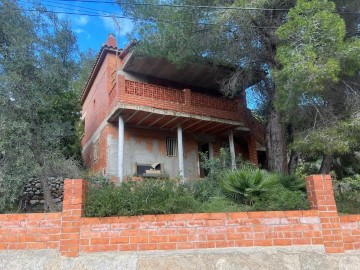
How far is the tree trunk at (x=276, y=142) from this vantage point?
971 cm

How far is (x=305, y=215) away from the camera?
202 inches

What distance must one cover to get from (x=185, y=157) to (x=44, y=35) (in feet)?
25.5

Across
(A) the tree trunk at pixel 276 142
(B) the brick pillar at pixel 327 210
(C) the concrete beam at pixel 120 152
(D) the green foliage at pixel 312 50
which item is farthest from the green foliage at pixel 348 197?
(C) the concrete beam at pixel 120 152

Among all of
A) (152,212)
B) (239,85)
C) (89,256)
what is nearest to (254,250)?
(152,212)

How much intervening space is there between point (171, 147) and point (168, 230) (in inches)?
357

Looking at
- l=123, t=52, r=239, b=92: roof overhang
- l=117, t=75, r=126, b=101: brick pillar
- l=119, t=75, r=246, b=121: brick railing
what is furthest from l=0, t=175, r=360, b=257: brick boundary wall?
l=123, t=52, r=239, b=92: roof overhang

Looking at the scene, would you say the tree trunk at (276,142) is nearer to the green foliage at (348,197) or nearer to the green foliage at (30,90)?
the green foliage at (348,197)

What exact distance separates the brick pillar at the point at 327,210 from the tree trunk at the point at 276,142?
14.1 ft

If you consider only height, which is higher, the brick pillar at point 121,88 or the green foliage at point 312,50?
the brick pillar at point 121,88

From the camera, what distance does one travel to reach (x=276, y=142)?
32.5ft

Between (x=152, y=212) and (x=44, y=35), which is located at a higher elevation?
(x=44, y=35)

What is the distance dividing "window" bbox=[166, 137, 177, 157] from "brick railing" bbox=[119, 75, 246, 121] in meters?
2.24

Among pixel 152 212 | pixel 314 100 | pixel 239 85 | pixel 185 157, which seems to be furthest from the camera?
pixel 185 157

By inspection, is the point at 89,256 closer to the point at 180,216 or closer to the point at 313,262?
the point at 180,216
